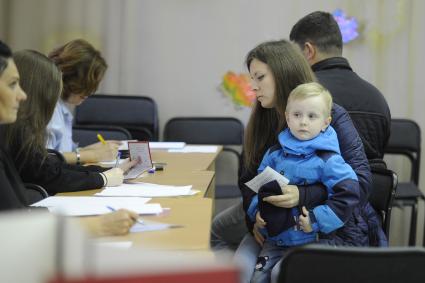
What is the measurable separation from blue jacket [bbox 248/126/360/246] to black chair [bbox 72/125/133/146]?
7.28 ft

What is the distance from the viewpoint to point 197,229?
171 cm

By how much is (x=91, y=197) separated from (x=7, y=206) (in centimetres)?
50

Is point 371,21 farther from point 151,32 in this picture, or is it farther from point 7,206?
point 7,206

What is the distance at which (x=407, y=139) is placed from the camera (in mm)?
4586

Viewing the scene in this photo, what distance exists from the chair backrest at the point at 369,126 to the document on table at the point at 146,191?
990 mm

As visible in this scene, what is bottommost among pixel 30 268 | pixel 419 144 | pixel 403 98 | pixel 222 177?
pixel 222 177

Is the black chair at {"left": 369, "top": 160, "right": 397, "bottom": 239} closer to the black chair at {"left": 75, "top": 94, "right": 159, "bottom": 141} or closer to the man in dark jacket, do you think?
the man in dark jacket

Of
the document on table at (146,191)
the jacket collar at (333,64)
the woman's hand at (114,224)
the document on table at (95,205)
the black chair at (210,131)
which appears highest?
the jacket collar at (333,64)

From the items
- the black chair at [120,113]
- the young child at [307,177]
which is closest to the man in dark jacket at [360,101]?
the young child at [307,177]

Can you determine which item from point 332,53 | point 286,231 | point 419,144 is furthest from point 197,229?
point 419,144

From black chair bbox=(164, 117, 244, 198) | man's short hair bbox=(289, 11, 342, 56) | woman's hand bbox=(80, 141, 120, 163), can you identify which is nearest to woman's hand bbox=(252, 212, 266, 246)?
woman's hand bbox=(80, 141, 120, 163)

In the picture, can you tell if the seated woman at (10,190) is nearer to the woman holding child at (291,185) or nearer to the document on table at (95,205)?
the document on table at (95,205)

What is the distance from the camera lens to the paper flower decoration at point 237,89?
16.4 feet

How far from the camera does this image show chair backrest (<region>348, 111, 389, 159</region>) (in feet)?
9.55
